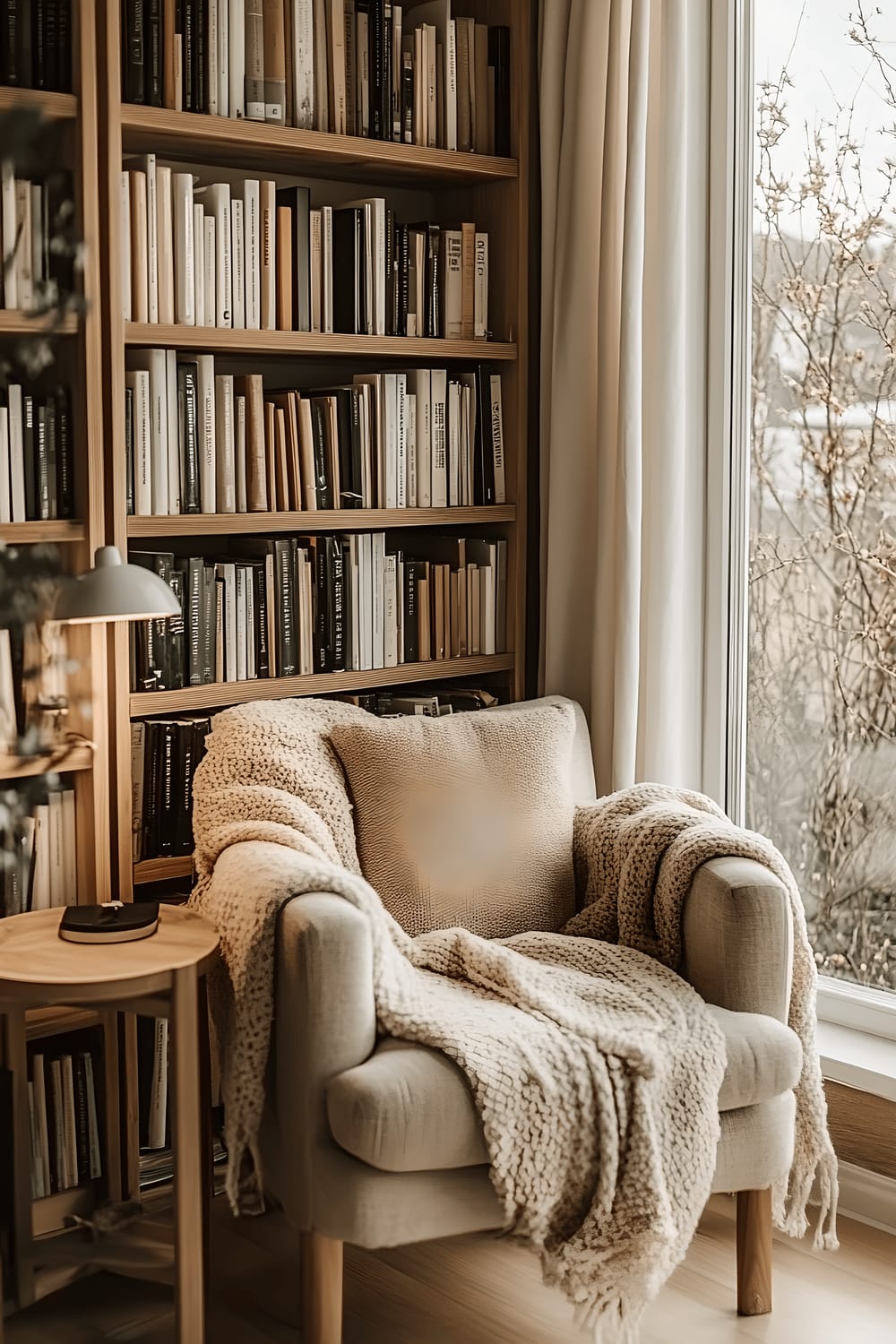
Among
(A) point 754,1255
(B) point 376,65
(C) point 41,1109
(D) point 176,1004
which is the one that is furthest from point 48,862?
(B) point 376,65

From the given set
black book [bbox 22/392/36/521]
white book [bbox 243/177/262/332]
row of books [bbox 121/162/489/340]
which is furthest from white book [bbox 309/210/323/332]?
black book [bbox 22/392/36/521]

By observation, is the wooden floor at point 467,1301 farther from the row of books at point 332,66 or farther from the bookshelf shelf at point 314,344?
the row of books at point 332,66

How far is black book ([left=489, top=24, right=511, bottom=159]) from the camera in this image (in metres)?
3.07

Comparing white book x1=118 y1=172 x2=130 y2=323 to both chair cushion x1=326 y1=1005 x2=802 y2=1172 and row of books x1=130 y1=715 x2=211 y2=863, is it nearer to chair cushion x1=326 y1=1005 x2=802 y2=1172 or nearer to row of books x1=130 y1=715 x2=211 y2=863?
row of books x1=130 y1=715 x2=211 y2=863

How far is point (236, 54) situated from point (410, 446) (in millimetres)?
805

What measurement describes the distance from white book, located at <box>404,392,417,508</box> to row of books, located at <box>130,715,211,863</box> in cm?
66

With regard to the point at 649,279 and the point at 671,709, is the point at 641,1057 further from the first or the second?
the point at 649,279

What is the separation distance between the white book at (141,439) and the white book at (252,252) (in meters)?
0.25

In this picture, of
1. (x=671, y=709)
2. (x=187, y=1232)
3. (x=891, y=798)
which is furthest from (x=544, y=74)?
(x=187, y=1232)

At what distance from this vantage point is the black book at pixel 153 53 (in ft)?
8.30

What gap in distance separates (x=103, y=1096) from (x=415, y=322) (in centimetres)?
163

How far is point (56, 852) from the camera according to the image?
2.57 metres

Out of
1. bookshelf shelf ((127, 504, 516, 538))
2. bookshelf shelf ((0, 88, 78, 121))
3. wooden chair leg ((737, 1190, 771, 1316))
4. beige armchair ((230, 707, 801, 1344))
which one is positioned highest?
bookshelf shelf ((0, 88, 78, 121))

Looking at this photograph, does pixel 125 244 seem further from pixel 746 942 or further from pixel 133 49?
pixel 746 942
